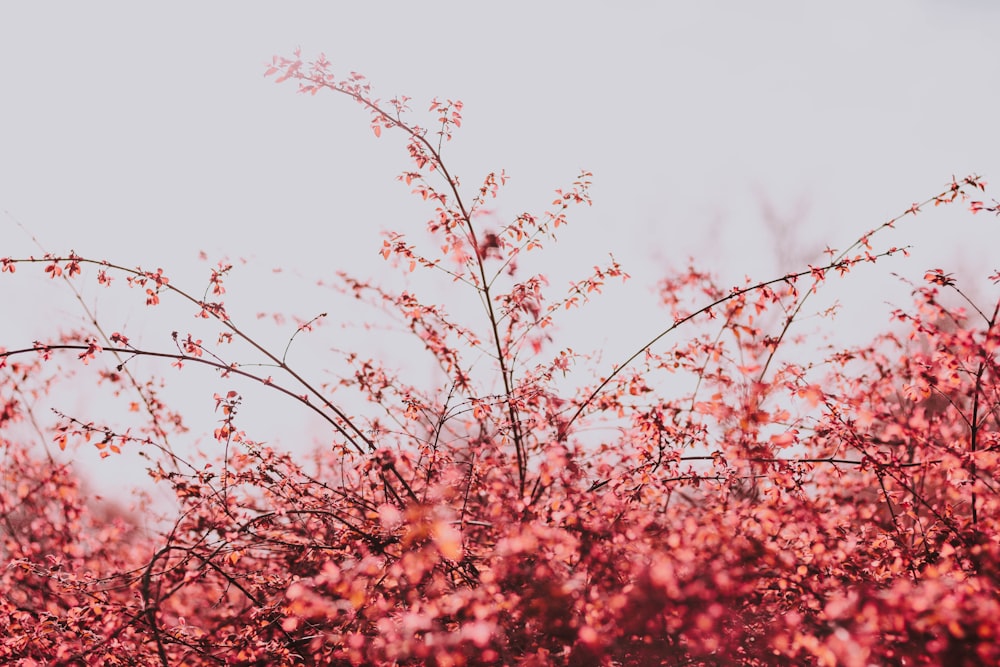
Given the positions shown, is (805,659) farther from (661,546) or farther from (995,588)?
(661,546)

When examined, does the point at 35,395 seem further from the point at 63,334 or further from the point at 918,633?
the point at 918,633

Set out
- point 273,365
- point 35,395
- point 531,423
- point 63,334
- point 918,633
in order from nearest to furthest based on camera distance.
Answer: point 918,633 < point 273,365 < point 531,423 < point 63,334 < point 35,395

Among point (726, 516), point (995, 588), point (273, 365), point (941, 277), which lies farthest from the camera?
point (273, 365)

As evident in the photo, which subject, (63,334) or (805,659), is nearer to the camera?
(805,659)

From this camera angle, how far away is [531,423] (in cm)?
385

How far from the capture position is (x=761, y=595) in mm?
2912

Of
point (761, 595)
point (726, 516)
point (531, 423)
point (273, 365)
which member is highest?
point (273, 365)

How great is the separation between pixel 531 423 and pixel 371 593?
1.62 m

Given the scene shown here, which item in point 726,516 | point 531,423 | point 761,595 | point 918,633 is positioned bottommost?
point 918,633

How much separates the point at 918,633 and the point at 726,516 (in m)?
0.83

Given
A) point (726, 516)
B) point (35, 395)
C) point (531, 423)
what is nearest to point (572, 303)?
point (531, 423)

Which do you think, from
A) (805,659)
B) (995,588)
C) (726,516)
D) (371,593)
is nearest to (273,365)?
(371,593)

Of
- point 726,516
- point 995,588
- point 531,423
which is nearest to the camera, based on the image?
point 995,588

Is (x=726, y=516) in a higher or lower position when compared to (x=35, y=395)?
lower
